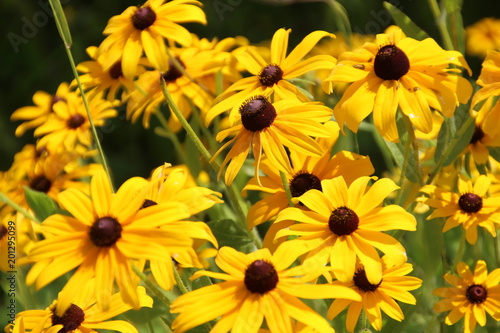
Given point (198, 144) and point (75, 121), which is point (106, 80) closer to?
point (75, 121)

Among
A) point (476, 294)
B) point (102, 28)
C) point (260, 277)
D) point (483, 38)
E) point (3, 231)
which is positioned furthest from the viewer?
point (102, 28)

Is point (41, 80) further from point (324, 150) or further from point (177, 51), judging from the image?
point (324, 150)

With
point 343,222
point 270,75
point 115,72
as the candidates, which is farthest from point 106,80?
point 343,222

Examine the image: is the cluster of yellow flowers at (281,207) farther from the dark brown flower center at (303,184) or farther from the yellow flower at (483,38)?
the yellow flower at (483,38)

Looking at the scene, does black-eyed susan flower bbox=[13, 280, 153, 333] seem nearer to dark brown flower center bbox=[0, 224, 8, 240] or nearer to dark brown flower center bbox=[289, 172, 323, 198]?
dark brown flower center bbox=[289, 172, 323, 198]

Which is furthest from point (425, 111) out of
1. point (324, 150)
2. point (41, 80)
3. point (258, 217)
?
point (41, 80)

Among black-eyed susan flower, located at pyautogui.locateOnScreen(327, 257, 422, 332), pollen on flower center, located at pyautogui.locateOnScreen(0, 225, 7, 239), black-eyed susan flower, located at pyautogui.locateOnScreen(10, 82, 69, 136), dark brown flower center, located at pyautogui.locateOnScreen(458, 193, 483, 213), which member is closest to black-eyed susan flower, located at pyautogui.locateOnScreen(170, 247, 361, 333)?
black-eyed susan flower, located at pyautogui.locateOnScreen(327, 257, 422, 332)
